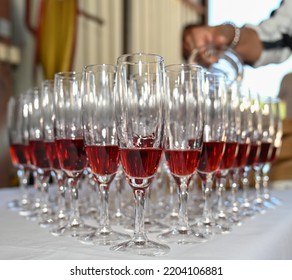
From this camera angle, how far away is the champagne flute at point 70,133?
96 cm

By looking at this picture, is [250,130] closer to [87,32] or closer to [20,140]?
[20,140]

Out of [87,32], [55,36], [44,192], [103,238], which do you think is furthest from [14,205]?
[87,32]

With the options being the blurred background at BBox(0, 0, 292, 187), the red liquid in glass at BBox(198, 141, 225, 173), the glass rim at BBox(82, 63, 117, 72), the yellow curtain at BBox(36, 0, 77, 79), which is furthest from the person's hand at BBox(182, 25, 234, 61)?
the yellow curtain at BBox(36, 0, 77, 79)

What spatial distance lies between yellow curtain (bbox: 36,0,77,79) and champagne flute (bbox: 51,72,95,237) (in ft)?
7.31

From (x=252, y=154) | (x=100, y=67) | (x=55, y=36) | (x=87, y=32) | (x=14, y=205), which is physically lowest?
(x=14, y=205)

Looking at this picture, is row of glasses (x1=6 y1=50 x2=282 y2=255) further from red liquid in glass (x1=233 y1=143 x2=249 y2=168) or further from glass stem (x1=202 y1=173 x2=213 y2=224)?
red liquid in glass (x1=233 y1=143 x2=249 y2=168)

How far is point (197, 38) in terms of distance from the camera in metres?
1.94

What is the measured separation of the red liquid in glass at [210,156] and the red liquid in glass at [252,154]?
0.39m

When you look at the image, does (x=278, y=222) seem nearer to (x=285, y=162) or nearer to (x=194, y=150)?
(x=194, y=150)

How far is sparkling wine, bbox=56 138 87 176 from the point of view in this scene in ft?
3.14

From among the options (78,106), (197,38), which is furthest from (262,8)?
(78,106)

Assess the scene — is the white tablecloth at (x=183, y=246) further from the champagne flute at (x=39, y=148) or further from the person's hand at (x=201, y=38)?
the person's hand at (x=201, y=38)

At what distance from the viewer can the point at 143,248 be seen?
775mm

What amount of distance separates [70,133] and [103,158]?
13 cm
